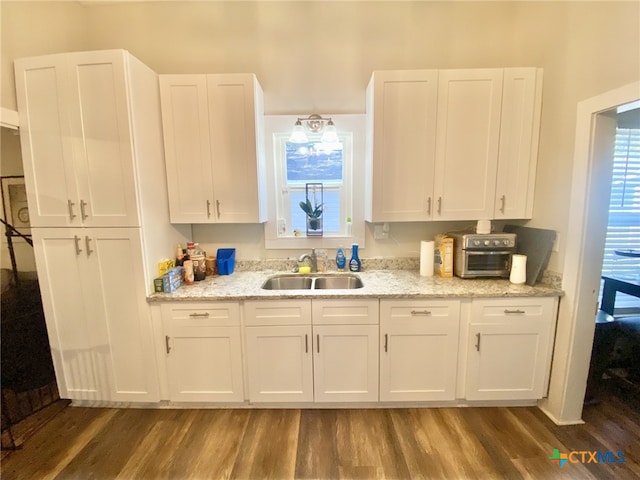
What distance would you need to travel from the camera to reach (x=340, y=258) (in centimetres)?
239

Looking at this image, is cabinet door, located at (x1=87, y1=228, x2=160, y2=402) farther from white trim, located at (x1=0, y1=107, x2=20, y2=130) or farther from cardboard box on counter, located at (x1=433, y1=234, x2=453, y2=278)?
cardboard box on counter, located at (x1=433, y1=234, x2=453, y2=278)

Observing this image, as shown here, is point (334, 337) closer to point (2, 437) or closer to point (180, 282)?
point (180, 282)

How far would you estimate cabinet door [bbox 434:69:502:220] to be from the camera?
1976 millimetres

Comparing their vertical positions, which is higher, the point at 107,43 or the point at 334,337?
the point at 107,43

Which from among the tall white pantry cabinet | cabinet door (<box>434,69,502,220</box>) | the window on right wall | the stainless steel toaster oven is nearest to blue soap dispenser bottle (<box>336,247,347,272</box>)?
cabinet door (<box>434,69,502,220</box>)

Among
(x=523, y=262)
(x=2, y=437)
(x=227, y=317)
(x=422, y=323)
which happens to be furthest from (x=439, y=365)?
(x=2, y=437)

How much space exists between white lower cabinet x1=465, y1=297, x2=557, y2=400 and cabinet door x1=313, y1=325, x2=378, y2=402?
69 centimetres

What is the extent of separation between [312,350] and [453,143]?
1823 mm

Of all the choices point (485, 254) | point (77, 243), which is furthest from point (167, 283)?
point (485, 254)

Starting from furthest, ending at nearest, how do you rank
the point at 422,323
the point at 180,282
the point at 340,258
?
the point at 340,258 → the point at 180,282 → the point at 422,323

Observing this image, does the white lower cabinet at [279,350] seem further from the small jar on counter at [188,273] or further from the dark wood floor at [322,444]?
the small jar on counter at [188,273]

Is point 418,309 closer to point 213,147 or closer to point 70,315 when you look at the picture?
point 213,147

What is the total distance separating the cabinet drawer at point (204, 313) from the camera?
1891 millimetres

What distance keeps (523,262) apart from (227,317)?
214cm
